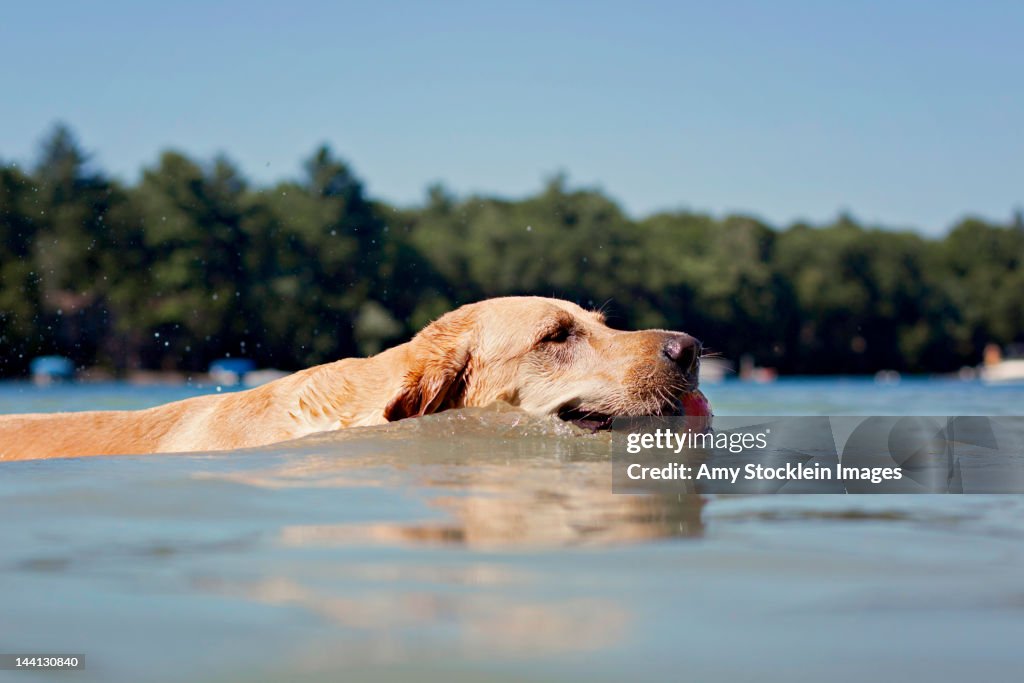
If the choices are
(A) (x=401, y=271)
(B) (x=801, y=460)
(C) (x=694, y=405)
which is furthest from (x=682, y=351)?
(A) (x=401, y=271)

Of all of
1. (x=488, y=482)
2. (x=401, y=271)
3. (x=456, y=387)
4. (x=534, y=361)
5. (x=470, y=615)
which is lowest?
(x=470, y=615)

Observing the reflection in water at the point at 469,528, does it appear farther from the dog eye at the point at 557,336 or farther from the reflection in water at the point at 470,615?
the dog eye at the point at 557,336

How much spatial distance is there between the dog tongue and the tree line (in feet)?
171

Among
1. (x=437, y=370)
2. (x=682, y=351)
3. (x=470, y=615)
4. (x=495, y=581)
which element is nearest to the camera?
(x=470, y=615)

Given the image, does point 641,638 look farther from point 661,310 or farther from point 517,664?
point 661,310

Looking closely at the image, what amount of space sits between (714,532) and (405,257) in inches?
3159

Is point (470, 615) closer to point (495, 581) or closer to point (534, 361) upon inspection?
point (495, 581)

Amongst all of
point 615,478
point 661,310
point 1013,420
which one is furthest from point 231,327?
point 615,478

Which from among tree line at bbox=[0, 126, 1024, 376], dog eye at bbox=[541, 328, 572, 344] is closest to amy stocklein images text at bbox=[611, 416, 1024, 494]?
dog eye at bbox=[541, 328, 572, 344]

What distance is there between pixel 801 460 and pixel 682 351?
0.85m

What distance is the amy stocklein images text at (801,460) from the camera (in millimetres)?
4164

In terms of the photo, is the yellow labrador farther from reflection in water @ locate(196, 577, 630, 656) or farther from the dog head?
reflection in water @ locate(196, 577, 630, 656)

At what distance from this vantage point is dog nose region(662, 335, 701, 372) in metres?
5.50

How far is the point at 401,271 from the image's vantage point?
3177 inches
